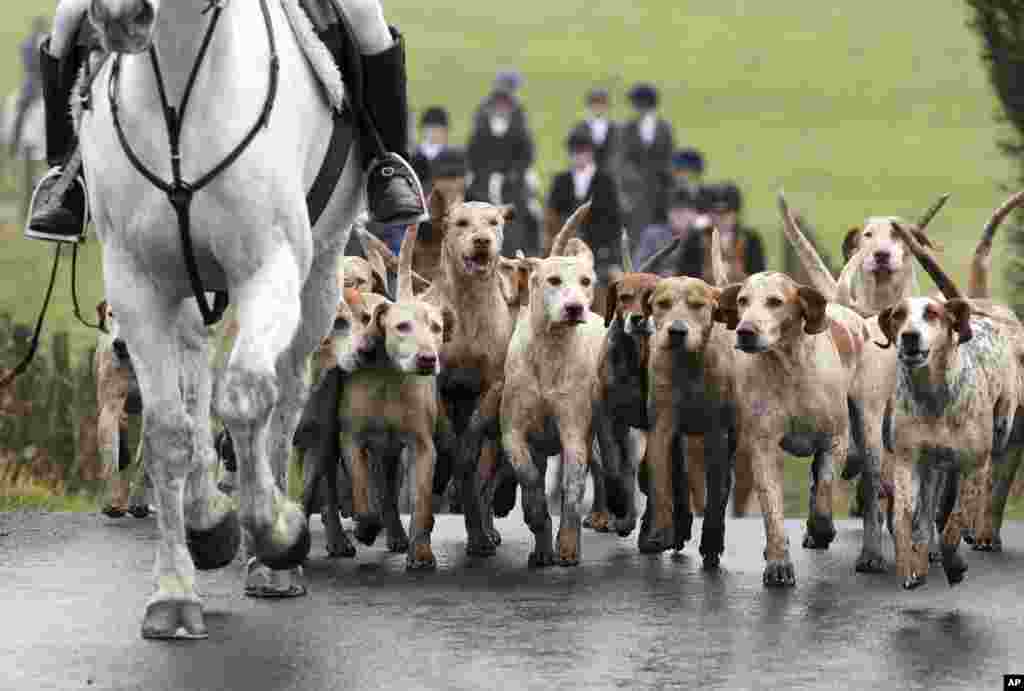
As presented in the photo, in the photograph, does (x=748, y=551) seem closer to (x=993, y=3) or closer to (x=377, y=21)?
(x=377, y=21)

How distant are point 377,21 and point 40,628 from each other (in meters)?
2.69

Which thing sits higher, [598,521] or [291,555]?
[291,555]

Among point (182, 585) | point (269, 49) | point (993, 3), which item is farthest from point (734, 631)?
point (993, 3)

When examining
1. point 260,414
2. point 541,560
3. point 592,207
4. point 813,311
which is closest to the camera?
point 260,414

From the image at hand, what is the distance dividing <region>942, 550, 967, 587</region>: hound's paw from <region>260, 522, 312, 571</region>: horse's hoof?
2.89 metres

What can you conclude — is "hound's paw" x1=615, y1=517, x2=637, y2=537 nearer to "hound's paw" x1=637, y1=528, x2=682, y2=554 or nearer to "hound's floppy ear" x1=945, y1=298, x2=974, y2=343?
"hound's paw" x1=637, y1=528, x2=682, y2=554

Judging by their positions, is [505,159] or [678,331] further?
[505,159]

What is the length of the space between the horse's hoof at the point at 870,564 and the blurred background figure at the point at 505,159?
18018 mm

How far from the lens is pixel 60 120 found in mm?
11211

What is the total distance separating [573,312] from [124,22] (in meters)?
3.76

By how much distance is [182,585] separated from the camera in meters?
10.2

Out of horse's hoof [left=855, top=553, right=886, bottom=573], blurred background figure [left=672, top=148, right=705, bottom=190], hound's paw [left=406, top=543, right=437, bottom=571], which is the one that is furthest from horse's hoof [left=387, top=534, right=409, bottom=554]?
blurred background figure [left=672, top=148, right=705, bottom=190]

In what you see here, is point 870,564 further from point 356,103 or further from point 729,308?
point 356,103

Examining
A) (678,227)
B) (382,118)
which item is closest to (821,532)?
(382,118)
